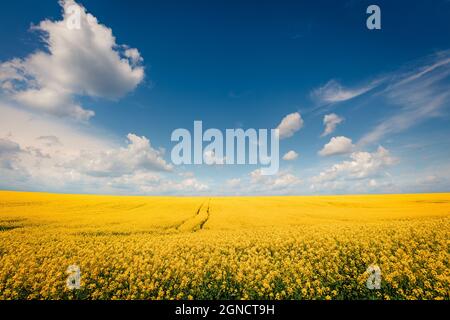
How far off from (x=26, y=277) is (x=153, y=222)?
13.4 m

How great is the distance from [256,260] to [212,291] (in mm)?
2923

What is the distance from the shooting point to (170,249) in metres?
13.2

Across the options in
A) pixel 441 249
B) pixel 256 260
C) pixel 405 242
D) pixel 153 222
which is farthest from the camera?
pixel 153 222

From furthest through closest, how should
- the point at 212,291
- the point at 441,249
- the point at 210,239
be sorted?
the point at 210,239 → the point at 441,249 → the point at 212,291

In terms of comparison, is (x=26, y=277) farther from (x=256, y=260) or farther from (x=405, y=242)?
(x=405, y=242)
